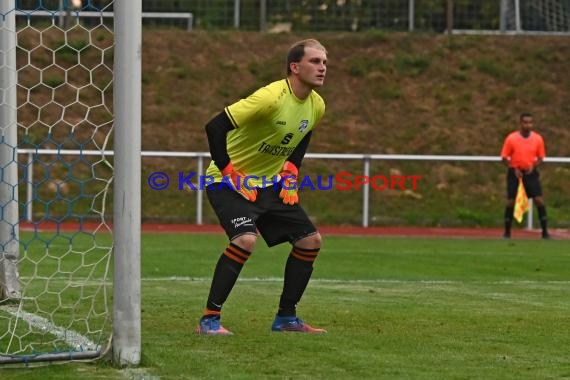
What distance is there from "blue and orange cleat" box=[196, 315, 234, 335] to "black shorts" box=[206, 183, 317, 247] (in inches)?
21.8

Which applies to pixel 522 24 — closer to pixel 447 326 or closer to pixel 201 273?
pixel 201 273

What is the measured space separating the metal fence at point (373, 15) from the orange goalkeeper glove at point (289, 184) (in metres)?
25.8

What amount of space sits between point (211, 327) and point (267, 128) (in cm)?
134

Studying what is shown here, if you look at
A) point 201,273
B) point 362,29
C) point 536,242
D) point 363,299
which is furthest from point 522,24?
point 363,299

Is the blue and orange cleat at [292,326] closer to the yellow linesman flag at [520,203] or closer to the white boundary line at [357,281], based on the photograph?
the white boundary line at [357,281]

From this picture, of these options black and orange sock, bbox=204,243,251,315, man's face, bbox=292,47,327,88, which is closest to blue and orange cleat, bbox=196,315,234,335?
black and orange sock, bbox=204,243,251,315

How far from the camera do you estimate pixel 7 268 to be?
10.1m

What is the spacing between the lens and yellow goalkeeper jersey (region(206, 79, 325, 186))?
336 inches

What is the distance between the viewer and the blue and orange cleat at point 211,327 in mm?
8320

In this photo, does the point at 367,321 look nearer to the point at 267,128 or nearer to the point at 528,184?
the point at 267,128

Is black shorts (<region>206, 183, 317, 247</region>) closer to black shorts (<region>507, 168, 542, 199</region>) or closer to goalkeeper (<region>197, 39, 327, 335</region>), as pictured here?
goalkeeper (<region>197, 39, 327, 335</region>)

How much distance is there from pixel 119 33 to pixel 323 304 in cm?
426

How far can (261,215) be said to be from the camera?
8781 mm

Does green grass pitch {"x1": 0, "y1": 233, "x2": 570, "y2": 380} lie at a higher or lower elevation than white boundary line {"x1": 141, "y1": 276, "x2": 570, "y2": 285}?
Answer: higher
